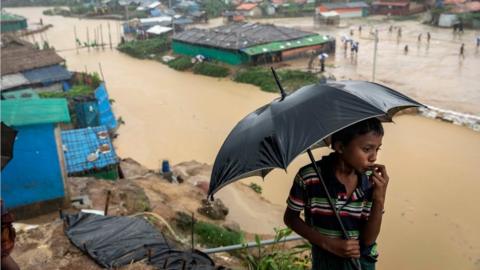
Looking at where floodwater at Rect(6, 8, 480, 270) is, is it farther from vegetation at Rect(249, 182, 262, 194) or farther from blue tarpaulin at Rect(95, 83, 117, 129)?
blue tarpaulin at Rect(95, 83, 117, 129)

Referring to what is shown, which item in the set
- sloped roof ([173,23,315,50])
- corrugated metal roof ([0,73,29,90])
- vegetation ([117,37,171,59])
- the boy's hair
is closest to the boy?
the boy's hair

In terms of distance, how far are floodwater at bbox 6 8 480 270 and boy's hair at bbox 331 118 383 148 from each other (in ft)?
22.0

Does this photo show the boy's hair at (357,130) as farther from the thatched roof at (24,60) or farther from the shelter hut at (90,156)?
the thatched roof at (24,60)

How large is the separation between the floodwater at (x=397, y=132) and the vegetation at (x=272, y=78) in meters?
0.50

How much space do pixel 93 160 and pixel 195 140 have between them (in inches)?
233

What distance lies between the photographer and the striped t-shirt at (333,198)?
2.10 meters

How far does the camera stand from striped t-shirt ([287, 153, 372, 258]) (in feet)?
6.89

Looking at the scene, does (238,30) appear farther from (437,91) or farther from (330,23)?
(330,23)

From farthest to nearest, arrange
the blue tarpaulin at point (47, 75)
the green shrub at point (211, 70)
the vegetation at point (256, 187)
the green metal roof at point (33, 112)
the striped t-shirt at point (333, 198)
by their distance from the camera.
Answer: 1. the green shrub at point (211, 70)
2. the blue tarpaulin at point (47, 75)
3. the vegetation at point (256, 187)
4. the green metal roof at point (33, 112)
5. the striped t-shirt at point (333, 198)

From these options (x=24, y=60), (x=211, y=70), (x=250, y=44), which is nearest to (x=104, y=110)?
(x=24, y=60)

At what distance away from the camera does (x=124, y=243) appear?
443 cm

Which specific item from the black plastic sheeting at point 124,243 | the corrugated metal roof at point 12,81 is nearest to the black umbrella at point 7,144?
the black plastic sheeting at point 124,243

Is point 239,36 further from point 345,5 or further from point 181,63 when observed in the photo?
point 345,5

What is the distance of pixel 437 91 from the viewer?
1958cm
